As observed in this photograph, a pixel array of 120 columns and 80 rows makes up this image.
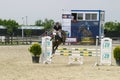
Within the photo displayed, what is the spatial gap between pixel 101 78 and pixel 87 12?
1799 inches

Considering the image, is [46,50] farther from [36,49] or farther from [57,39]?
[57,39]

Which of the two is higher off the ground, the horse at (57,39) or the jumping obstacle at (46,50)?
the horse at (57,39)

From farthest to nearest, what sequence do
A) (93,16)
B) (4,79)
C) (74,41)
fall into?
(93,16), (74,41), (4,79)

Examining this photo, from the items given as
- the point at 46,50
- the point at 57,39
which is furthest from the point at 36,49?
the point at 57,39

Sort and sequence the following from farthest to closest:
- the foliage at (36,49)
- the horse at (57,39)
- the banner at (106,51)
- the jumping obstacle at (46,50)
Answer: the jumping obstacle at (46,50) → the foliage at (36,49) → the horse at (57,39) → the banner at (106,51)

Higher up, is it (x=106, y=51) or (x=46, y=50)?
(x=106, y=51)

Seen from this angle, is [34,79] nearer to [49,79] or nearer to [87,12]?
[49,79]

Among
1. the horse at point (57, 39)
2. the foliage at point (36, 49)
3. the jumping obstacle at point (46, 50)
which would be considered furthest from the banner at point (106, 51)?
the foliage at point (36, 49)

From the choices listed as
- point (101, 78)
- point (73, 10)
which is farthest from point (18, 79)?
point (73, 10)

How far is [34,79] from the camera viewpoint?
38.4ft

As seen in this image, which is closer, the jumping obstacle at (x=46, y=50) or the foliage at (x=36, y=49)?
the foliage at (x=36, y=49)

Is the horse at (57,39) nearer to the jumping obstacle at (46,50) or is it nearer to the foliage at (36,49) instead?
the jumping obstacle at (46,50)

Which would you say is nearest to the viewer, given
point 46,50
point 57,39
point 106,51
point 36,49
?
point 106,51

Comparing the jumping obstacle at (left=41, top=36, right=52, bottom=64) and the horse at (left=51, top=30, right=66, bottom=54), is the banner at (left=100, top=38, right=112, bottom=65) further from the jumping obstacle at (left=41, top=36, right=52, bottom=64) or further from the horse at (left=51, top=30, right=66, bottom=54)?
the jumping obstacle at (left=41, top=36, right=52, bottom=64)
